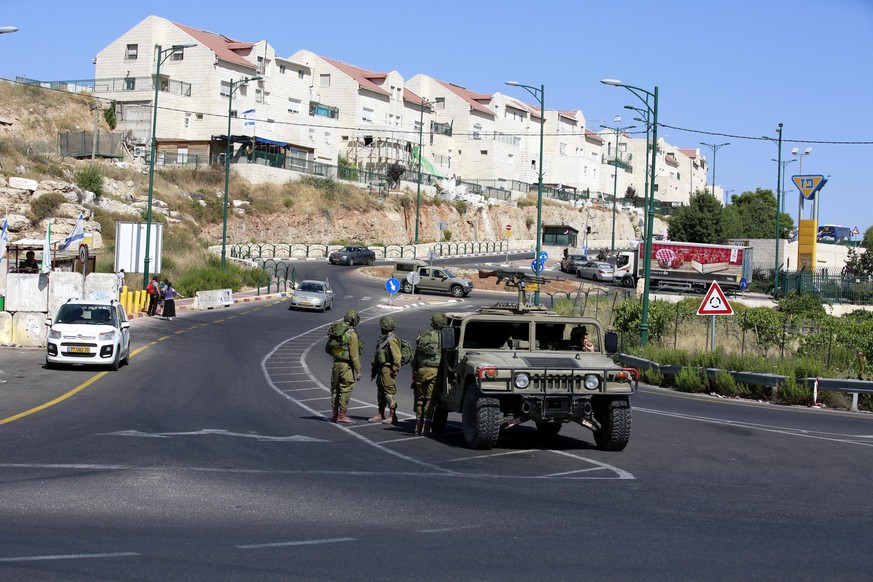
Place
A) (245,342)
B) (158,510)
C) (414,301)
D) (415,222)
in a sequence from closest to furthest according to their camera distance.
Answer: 1. (158,510)
2. (245,342)
3. (414,301)
4. (415,222)

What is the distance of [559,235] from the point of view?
334ft

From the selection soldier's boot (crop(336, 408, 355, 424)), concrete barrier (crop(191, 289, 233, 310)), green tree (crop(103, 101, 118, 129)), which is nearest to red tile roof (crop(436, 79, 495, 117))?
Answer: green tree (crop(103, 101, 118, 129))

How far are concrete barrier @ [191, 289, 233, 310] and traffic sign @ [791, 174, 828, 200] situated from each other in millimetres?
34353

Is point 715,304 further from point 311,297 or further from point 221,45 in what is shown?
point 221,45

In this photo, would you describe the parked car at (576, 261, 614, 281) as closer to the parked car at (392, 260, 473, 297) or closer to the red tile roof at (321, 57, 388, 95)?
the parked car at (392, 260, 473, 297)

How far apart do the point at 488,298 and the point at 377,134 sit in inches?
1904

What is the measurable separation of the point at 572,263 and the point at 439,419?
63.0 m

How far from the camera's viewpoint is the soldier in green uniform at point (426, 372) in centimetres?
1562

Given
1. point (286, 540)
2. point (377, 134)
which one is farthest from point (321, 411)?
point (377, 134)

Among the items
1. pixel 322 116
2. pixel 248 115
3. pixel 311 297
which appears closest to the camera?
pixel 311 297

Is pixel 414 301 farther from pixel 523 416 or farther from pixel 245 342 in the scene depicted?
pixel 523 416

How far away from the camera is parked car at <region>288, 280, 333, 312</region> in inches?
1857

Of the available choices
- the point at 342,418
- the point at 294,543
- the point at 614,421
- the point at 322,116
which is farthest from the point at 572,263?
the point at 294,543

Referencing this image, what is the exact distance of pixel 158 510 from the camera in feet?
31.6
